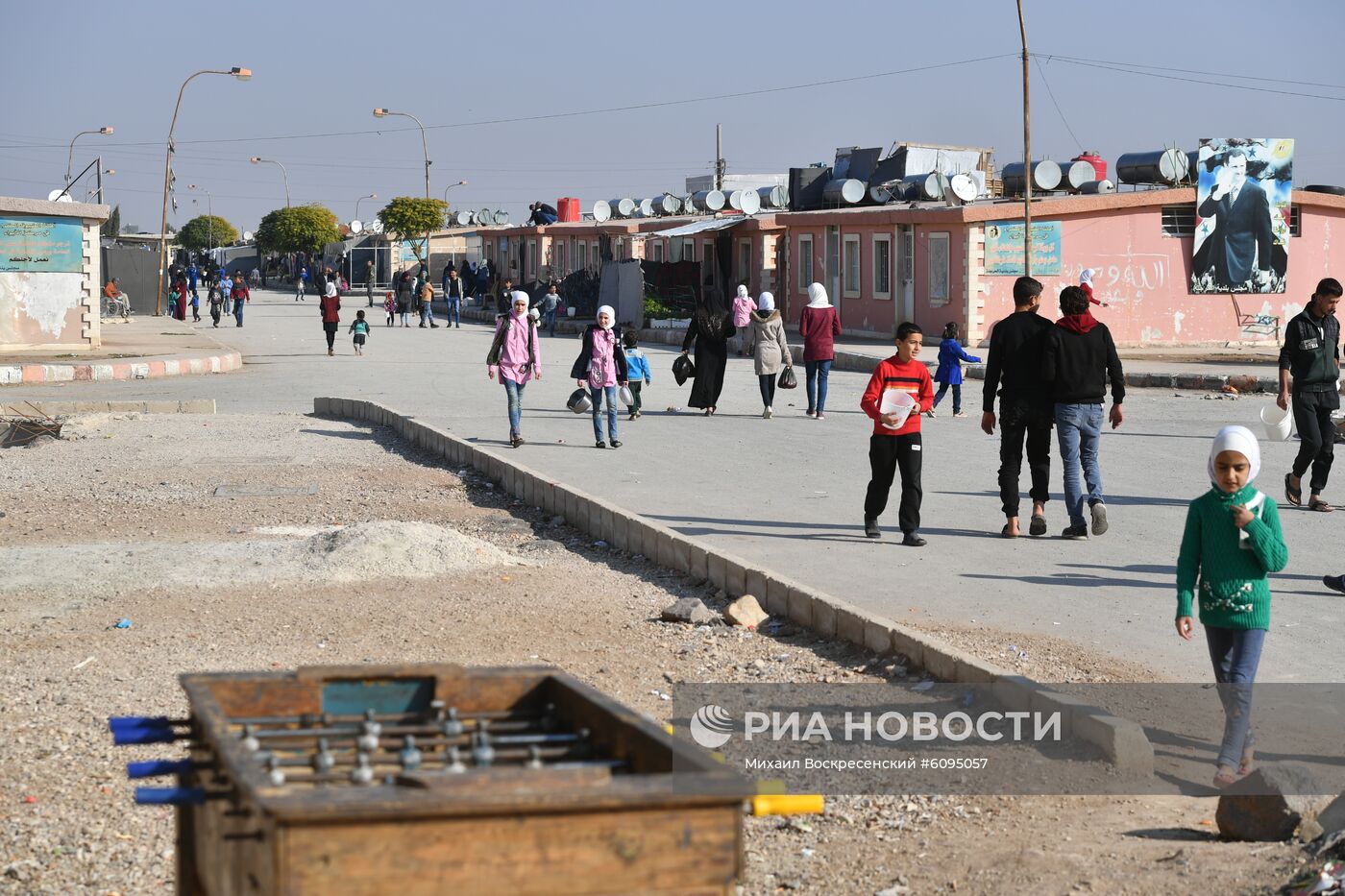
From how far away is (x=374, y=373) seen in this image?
88.5 ft

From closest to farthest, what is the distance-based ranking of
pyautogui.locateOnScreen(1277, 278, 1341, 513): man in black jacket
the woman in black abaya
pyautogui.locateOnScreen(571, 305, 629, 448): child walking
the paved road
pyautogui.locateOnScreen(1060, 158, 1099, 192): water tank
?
the paved road
pyautogui.locateOnScreen(1277, 278, 1341, 513): man in black jacket
pyautogui.locateOnScreen(571, 305, 629, 448): child walking
the woman in black abaya
pyautogui.locateOnScreen(1060, 158, 1099, 192): water tank

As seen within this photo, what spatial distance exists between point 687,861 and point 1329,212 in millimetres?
37284

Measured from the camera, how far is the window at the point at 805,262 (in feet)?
127

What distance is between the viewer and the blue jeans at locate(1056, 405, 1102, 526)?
10.4 m

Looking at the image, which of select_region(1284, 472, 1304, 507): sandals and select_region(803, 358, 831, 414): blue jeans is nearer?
select_region(1284, 472, 1304, 507): sandals

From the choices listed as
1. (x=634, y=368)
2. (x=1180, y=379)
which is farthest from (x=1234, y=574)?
(x=1180, y=379)

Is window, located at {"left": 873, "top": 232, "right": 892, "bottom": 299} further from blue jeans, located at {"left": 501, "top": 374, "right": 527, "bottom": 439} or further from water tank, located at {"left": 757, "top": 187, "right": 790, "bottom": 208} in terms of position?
blue jeans, located at {"left": 501, "top": 374, "right": 527, "bottom": 439}

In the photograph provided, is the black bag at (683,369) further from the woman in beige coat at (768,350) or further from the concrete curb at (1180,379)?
the concrete curb at (1180,379)

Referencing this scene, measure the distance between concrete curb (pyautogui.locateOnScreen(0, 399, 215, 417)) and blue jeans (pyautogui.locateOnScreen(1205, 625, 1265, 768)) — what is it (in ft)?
53.9

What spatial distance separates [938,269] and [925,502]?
72.3 ft

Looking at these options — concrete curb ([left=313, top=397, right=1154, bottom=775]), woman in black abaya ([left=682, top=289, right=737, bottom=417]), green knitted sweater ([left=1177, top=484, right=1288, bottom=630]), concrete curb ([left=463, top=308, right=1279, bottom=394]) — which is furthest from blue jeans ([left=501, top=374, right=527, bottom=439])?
green knitted sweater ([left=1177, top=484, right=1288, bottom=630])

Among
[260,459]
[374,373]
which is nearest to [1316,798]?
[260,459]

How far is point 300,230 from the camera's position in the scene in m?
103

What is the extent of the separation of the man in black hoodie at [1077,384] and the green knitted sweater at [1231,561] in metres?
4.74
